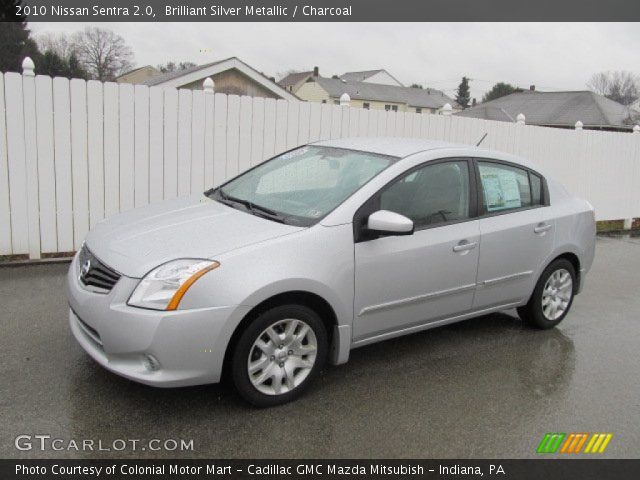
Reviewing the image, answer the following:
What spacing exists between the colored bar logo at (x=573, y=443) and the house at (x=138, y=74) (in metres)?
62.2

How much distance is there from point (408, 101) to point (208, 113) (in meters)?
60.3

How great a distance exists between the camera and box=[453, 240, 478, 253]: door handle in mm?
4293

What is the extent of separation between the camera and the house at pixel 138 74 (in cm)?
6072

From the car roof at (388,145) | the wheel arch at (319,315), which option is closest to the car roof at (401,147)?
the car roof at (388,145)

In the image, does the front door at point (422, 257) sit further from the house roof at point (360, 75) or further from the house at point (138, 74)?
the house roof at point (360, 75)

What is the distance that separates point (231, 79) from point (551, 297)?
74.1ft

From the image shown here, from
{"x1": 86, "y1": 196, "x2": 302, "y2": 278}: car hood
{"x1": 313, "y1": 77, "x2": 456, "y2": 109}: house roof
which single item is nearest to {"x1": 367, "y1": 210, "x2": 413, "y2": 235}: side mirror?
{"x1": 86, "y1": 196, "x2": 302, "y2": 278}: car hood

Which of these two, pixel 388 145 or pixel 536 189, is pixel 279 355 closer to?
pixel 388 145

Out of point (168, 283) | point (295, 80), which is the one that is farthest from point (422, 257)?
point (295, 80)

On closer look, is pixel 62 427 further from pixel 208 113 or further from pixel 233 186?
pixel 208 113

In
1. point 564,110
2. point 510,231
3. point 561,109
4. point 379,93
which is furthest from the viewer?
point 379,93

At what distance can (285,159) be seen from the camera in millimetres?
4961

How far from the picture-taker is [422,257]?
4.09 meters

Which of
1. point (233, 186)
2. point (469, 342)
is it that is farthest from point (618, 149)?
point (233, 186)
